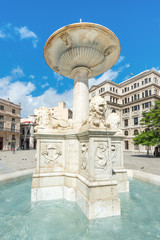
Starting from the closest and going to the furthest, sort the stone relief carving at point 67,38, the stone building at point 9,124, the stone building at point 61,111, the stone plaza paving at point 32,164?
the stone relief carving at point 67,38
the stone plaza paving at point 32,164
the stone building at point 9,124
the stone building at point 61,111

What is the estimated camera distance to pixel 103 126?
3869 millimetres

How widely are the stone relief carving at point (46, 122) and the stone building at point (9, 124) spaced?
4442cm

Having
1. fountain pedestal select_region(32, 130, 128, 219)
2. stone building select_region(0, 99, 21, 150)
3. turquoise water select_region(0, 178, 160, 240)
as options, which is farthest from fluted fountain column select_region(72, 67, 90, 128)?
stone building select_region(0, 99, 21, 150)

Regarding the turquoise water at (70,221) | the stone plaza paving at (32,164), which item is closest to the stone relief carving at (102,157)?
the turquoise water at (70,221)

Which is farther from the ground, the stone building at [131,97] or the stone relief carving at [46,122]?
the stone building at [131,97]

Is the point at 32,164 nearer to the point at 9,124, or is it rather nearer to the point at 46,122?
the point at 46,122

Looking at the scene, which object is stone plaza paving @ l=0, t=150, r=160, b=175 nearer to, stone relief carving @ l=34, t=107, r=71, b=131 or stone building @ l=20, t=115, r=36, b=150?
stone relief carving @ l=34, t=107, r=71, b=131

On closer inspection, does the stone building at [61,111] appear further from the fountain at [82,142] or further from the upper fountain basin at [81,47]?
the fountain at [82,142]

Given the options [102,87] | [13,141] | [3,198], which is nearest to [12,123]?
[13,141]

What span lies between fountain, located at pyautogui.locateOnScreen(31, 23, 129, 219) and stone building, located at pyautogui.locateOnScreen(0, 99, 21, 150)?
44.8 metres

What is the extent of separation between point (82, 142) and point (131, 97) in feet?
143

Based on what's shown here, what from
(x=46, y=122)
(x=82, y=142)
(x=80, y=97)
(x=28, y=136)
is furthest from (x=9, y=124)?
(x=82, y=142)

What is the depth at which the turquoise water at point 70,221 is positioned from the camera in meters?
2.89

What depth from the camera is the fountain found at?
145 inches
